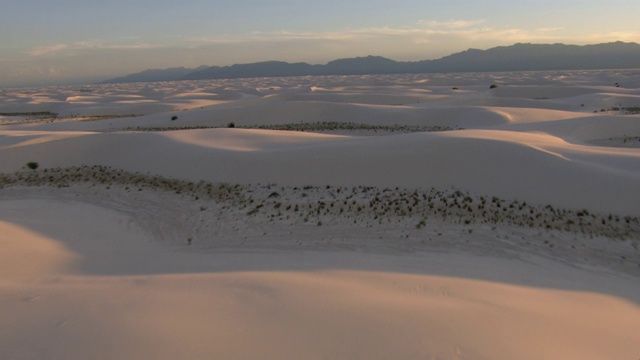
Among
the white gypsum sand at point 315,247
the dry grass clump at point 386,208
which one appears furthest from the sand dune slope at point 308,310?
the dry grass clump at point 386,208

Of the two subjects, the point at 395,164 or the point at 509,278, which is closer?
the point at 509,278

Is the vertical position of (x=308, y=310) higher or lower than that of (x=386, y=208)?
higher

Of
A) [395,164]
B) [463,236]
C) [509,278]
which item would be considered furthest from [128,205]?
[509,278]

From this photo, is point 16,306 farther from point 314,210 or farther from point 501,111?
point 501,111

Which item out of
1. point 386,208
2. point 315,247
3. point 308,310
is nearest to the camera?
Answer: point 308,310

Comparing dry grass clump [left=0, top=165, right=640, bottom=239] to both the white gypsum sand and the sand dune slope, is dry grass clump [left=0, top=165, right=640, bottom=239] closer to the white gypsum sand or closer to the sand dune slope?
the white gypsum sand

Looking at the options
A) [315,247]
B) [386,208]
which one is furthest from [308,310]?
[386,208]

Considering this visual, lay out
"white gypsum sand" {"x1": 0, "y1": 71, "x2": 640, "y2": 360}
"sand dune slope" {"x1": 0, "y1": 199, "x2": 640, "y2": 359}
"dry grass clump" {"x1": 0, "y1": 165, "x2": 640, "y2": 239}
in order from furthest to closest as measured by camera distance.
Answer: "dry grass clump" {"x1": 0, "y1": 165, "x2": 640, "y2": 239}
"white gypsum sand" {"x1": 0, "y1": 71, "x2": 640, "y2": 360}
"sand dune slope" {"x1": 0, "y1": 199, "x2": 640, "y2": 359}

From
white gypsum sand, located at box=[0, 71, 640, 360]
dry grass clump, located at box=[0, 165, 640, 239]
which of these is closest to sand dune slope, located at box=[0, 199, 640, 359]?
white gypsum sand, located at box=[0, 71, 640, 360]

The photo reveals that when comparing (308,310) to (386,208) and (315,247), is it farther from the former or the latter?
(386,208)
